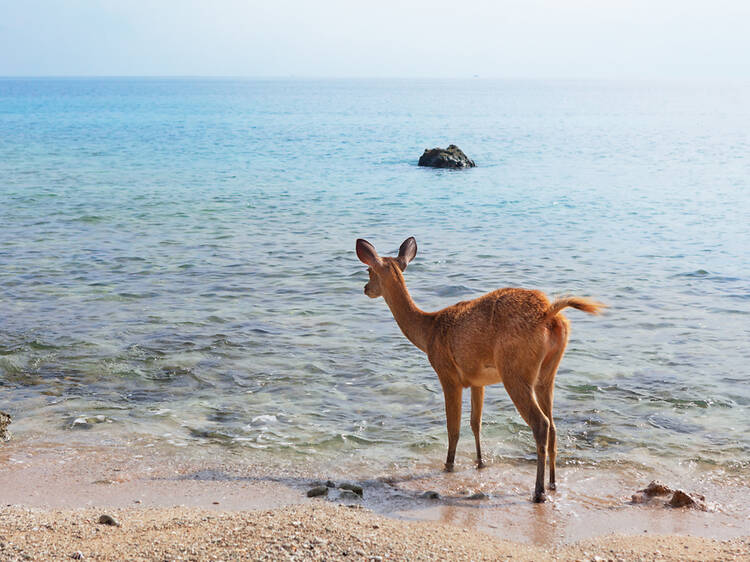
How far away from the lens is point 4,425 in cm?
793

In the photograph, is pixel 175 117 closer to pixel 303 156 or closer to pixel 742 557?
pixel 303 156

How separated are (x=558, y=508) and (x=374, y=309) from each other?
6.93 metres

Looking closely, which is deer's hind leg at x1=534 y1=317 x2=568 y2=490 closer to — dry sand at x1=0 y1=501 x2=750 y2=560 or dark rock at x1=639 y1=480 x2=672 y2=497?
dark rock at x1=639 y1=480 x2=672 y2=497

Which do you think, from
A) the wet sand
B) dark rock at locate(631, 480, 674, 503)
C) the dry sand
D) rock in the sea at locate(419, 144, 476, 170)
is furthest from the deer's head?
rock in the sea at locate(419, 144, 476, 170)

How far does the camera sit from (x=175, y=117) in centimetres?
7800

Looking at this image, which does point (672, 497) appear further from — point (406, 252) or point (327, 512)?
point (406, 252)

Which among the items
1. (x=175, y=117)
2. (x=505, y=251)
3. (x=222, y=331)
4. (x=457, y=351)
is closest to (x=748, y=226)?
(x=505, y=251)

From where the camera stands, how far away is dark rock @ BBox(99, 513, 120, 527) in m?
5.75

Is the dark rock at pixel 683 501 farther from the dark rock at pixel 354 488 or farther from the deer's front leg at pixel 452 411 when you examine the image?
the dark rock at pixel 354 488

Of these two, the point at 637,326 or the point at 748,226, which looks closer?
the point at 637,326

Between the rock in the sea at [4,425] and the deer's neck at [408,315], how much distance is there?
3.85 metres

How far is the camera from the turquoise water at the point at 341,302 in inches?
331

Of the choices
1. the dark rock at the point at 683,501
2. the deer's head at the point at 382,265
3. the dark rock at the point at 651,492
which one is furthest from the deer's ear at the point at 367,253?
the dark rock at the point at 683,501

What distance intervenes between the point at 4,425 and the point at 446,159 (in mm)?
27729
